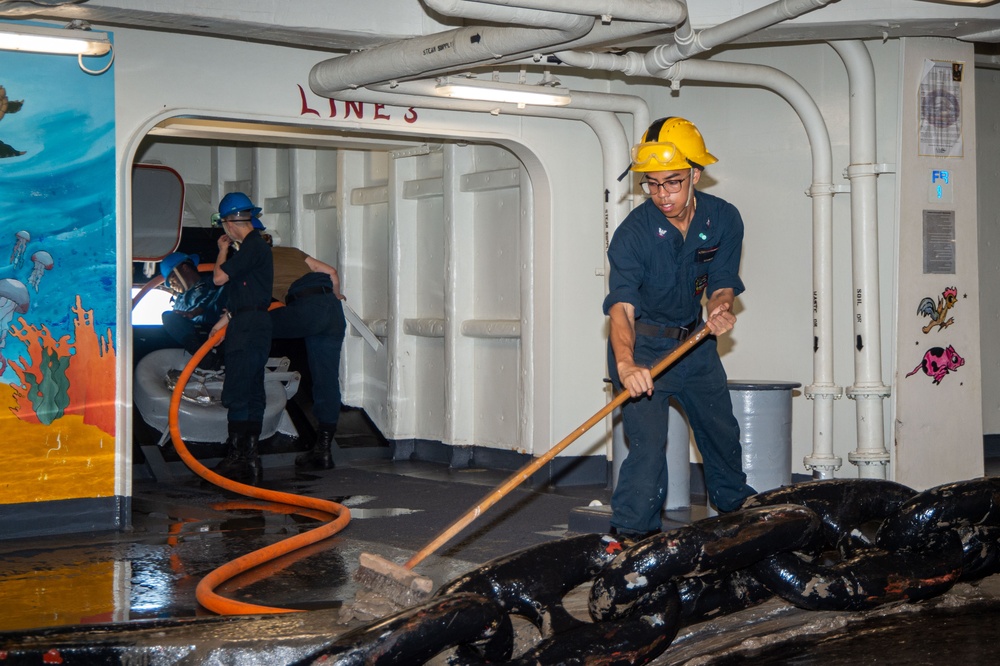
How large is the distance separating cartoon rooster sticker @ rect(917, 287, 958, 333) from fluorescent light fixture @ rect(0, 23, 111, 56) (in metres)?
5.05

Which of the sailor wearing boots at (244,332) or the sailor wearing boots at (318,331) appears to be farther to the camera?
the sailor wearing boots at (318,331)

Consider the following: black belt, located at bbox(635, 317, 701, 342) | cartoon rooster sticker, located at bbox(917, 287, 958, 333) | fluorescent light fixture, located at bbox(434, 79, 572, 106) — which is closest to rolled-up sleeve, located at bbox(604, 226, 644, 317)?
black belt, located at bbox(635, 317, 701, 342)

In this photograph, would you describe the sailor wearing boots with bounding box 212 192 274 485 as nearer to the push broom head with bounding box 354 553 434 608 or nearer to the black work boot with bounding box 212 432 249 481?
the black work boot with bounding box 212 432 249 481

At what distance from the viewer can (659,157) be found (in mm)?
4547

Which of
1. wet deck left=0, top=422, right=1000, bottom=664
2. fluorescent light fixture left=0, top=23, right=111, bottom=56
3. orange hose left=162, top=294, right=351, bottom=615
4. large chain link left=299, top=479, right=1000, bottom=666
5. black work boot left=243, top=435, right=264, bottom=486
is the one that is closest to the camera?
large chain link left=299, top=479, right=1000, bottom=666

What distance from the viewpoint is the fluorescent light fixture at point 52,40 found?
18.6 feet

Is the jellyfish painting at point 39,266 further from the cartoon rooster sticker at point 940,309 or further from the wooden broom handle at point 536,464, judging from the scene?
the cartoon rooster sticker at point 940,309

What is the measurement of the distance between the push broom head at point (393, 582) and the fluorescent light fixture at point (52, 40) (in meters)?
3.84

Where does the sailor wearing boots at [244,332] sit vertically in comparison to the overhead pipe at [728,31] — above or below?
below

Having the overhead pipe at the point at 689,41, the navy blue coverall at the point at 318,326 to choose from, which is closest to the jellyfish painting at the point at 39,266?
the navy blue coverall at the point at 318,326

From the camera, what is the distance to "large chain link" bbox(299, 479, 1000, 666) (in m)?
2.17

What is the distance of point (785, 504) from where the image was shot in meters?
2.70

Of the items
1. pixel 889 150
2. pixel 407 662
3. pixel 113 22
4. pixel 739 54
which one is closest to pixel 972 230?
pixel 889 150

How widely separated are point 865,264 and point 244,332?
4501 mm
